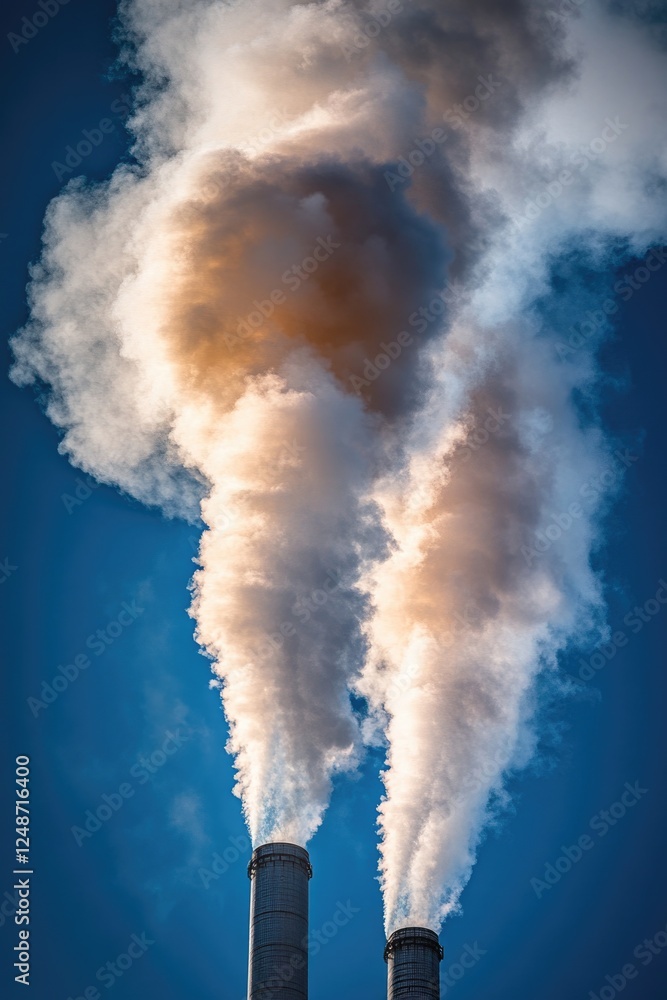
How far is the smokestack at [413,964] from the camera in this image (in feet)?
144

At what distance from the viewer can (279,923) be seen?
41688 mm

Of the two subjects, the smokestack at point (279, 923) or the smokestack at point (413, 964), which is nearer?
the smokestack at point (279, 923)

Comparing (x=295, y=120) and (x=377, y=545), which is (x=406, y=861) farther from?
(x=295, y=120)

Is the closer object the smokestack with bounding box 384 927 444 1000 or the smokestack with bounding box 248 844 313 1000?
the smokestack with bounding box 248 844 313 1000

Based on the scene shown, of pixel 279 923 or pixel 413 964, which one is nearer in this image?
pixel 279 923

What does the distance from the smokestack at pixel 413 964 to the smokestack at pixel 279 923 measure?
358 cm

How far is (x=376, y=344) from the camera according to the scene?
5247 cm

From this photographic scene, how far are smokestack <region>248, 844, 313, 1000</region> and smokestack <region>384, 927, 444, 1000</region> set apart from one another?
11.8ft

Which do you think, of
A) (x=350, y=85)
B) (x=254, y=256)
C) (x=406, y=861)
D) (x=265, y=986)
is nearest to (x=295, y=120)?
(x=350, y=85)

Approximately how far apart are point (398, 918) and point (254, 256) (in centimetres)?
2308

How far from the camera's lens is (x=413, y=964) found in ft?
145

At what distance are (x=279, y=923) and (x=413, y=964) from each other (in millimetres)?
5125

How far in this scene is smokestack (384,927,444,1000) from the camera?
43925 millimetres

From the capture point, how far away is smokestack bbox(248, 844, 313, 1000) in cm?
4066
